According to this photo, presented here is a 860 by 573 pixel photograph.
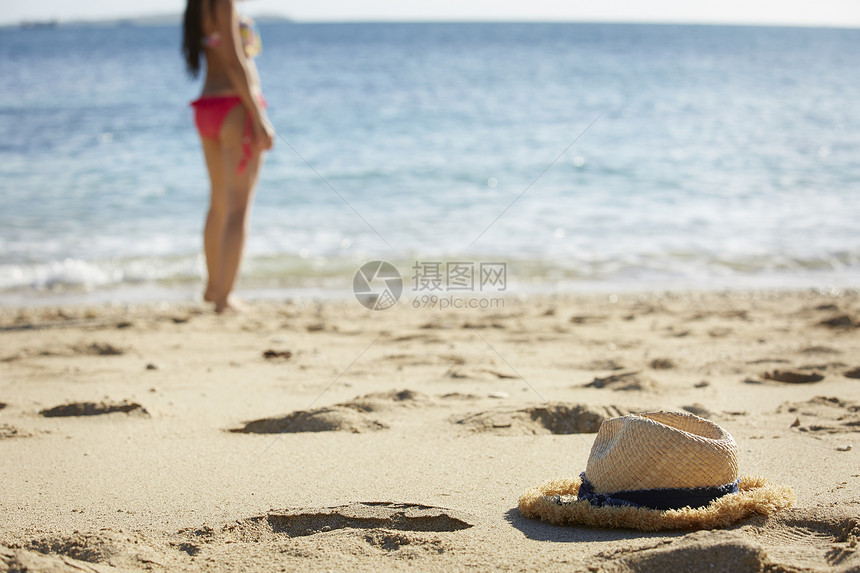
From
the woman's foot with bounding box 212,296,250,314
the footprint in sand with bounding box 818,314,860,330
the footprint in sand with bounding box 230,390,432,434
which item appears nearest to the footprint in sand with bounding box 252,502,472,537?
the footprint in sand with bounding box 230,390,432,434

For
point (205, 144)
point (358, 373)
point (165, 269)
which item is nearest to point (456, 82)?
point (165, 269)

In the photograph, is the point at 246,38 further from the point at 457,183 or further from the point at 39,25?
the point at 39,25

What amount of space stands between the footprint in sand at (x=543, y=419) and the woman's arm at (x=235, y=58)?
227cm

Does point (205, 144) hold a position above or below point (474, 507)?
above

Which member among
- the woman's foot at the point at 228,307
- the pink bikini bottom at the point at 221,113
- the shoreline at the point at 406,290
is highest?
the pink bikini bottom at the point at 221,113

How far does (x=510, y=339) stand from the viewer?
3.99m

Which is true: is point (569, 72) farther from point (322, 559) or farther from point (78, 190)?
point (322, 559)

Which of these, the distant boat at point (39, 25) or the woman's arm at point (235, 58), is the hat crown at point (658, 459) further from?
the distant boat at point (39, 25)

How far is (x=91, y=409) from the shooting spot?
2750 mm

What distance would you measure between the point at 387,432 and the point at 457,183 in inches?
284

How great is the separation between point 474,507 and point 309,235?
5.44 meters

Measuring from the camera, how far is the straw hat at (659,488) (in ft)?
5.71

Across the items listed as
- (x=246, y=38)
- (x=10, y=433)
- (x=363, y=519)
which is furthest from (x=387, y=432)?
(x=246, y=38)

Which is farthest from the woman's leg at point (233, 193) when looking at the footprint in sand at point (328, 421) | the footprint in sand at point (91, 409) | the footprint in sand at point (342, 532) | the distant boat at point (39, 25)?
the distant boat at point (39, 25)
